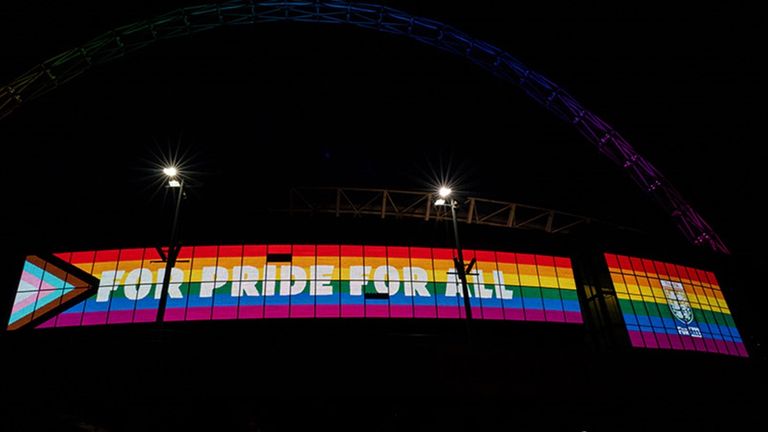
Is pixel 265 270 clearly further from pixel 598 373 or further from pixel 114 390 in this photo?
pixel 598 373

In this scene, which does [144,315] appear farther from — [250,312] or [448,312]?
[448,312]

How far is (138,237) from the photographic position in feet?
94.0

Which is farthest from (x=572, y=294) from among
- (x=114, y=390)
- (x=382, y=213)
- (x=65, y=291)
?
(x=65, y=291)

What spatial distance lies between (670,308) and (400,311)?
825 inches

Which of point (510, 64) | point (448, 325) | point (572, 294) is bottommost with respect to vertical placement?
point (448, 325)

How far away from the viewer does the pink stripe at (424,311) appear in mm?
28219

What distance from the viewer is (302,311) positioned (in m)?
27.4

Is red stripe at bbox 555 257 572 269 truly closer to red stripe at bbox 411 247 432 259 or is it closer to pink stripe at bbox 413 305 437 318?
red stripe at bbox 411 247 432 259

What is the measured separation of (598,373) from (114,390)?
1450cm

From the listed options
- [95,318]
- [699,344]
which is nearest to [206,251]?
[95,318]

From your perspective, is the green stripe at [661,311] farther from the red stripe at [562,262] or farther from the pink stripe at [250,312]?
the pink stripe at [250,312]

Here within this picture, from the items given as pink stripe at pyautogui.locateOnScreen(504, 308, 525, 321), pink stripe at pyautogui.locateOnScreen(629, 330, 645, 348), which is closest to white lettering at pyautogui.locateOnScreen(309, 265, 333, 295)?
pink stripe at pyautogui.locateOnScreen(504, 308, 525, 321)

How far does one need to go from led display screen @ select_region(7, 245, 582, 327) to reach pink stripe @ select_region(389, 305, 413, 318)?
0.21ft

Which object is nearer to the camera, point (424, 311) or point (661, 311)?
A: point (424, 311)
